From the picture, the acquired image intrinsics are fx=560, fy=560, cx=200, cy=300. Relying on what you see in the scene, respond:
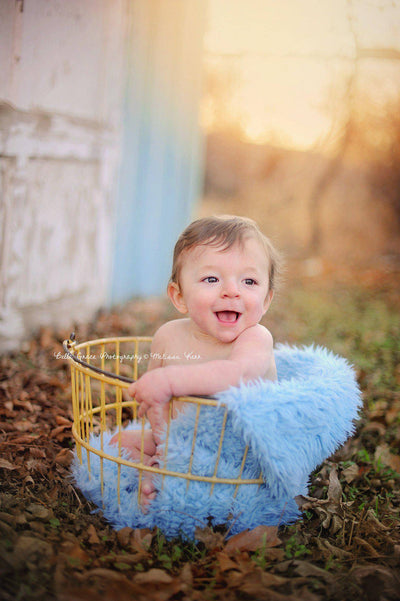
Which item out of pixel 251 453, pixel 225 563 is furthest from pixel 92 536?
pixel 251 453

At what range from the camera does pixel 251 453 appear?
1685 mm

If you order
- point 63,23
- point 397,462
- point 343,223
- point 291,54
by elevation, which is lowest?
point 397,462

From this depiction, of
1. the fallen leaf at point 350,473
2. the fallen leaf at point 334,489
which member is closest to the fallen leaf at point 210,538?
the fallen leaf at point 334,489

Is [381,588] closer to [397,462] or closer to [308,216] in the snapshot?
[397,462]

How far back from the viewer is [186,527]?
1.68m

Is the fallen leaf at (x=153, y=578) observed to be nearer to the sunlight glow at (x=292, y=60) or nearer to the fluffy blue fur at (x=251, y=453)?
the fluffy blue fur at (x=251, y=453)

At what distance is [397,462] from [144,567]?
133 cm

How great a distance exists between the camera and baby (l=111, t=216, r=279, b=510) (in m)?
1.69

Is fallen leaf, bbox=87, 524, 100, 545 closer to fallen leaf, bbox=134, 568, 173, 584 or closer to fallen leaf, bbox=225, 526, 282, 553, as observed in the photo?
fallen leaf, bbox=134, 568, 173, 584

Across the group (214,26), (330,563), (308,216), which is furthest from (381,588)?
(308,216)

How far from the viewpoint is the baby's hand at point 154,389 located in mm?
1569

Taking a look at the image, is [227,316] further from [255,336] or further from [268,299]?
[268,299]

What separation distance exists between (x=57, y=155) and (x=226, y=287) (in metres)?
2.33

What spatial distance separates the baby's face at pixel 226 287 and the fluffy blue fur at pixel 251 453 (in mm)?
247
